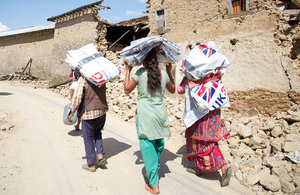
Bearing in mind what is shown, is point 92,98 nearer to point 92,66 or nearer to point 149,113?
point 92,66

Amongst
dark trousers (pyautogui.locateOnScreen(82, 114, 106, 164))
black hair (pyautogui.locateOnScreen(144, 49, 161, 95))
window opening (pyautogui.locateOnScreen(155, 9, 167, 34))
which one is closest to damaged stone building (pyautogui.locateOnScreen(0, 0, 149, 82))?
window opening (pyautogui.locateOnScreen(155, 9, 167, 34))

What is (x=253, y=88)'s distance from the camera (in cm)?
563

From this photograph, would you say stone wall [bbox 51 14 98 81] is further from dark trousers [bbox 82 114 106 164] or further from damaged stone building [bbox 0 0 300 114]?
dark trousers [bbox 82 114 106 164]

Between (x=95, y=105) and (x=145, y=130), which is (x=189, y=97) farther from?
(x=95, y=105)

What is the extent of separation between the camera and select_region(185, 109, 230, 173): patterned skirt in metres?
2.62

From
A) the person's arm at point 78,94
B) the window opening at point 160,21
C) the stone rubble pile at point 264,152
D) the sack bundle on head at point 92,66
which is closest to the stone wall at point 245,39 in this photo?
the stone rubble pile at point 264,152

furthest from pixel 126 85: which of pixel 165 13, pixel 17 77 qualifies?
pixel 17 77

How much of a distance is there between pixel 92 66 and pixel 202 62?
4.96 feet

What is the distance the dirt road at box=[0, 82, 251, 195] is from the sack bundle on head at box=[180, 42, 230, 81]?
1.44 metres

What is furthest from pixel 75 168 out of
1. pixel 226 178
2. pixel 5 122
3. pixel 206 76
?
pixel 5 122

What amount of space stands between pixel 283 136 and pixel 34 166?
4.25 m

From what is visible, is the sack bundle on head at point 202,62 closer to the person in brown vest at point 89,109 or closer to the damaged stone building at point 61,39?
the person in brown vest at point 89,109

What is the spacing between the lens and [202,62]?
250cm

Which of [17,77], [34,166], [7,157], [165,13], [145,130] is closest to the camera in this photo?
[145,130]
